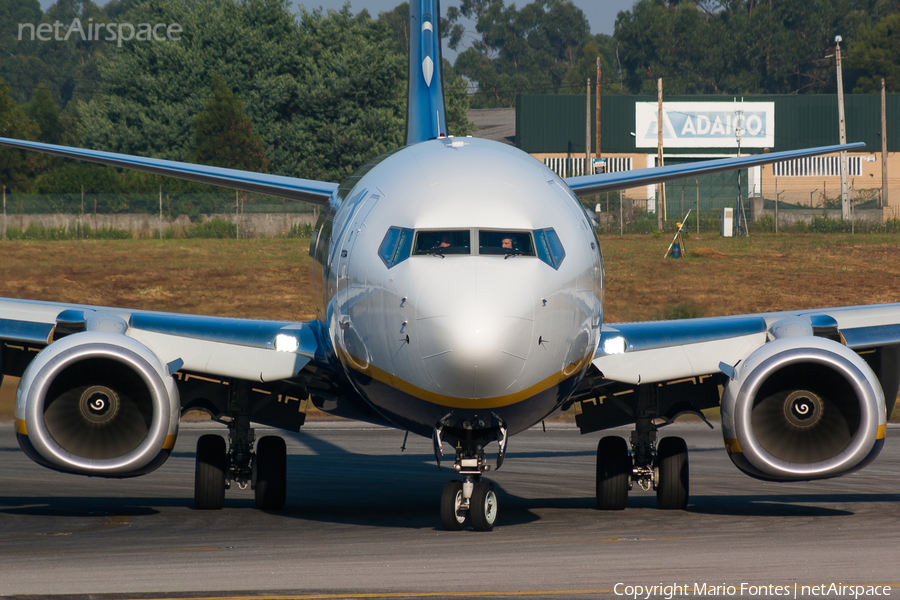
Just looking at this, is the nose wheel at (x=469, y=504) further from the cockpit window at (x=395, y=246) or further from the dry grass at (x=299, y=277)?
the dry grass at (x=299, y=277)

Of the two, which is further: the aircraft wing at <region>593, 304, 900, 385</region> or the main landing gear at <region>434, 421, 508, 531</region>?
the aircraft wing at <region>593, 304, 900, 385</region>

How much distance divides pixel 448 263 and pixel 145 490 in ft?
25.9

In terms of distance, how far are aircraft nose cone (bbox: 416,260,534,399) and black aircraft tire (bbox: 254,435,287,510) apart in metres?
5.10

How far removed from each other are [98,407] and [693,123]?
77204 millimetres

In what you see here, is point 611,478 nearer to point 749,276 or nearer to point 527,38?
point 749,276

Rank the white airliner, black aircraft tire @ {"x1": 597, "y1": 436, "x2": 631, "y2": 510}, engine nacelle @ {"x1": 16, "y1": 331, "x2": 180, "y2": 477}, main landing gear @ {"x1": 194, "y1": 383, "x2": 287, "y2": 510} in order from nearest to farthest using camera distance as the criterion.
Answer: the white airliner
engine nacelle @ {"x1": 16, "y1": 331, "x2": 180, "y2": 477}
black aircraft tire @ {"x1": 597, "y1": 436, "x2": 631, "y2": 510}
main landing gear @ {"x1": 194, "y1": 383, "x2": 287, "y2": 510}

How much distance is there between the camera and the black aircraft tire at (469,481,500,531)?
11529 millimetres

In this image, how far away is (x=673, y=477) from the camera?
1473cm

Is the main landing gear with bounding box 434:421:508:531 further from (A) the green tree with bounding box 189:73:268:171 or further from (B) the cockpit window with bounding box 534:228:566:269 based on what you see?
(A) the green tree with bounding box 189:73:268:171

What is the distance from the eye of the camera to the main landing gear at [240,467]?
14.7 metres

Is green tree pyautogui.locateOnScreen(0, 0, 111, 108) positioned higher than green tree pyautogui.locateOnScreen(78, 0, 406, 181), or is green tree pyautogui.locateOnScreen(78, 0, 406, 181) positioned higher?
green tree pyautogui.locateOnScreen(0, 0, 111, 108)

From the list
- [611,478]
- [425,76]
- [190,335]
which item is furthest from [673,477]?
[425,76]

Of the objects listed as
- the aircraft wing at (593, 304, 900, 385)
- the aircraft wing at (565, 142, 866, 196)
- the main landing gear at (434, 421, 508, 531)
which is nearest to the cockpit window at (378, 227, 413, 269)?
the main landing gear at (434, 421, 508, 531)

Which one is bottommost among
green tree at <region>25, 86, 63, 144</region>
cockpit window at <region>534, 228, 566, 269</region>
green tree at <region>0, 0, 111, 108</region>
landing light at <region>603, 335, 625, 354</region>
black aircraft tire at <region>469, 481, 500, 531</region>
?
black aircraft tire at <region>469, 481, 500, 531</region>
